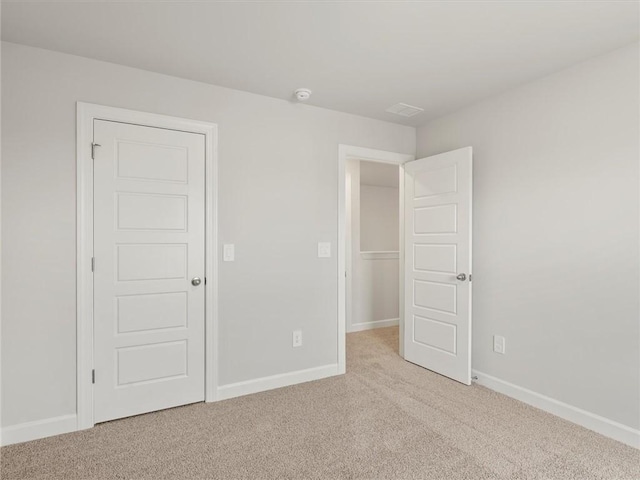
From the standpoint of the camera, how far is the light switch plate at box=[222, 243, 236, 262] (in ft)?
9.23

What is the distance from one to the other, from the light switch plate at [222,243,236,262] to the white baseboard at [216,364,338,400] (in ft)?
3.21

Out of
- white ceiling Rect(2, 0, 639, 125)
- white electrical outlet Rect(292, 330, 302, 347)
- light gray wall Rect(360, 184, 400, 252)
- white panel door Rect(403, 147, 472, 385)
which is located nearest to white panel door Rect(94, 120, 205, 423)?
white ceiling Rect(2, 0, 639, 125)

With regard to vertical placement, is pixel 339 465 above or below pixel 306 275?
below

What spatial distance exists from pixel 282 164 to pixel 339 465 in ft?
7.22

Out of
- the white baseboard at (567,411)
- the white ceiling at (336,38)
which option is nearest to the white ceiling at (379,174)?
the white ceiling at (336,38)

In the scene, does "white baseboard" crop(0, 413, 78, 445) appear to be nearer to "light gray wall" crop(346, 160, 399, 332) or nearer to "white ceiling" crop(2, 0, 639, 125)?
"white ceiling" crop(2, 0, 639, 125)

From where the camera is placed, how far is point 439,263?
3.29 m

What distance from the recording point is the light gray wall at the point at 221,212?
7.20 ft

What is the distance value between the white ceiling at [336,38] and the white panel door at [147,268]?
546 mm

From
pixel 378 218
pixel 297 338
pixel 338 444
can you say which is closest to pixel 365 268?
pixel 378 218

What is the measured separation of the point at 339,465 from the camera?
1.95 m

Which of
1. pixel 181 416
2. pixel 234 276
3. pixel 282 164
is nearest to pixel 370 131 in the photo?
pixel 282 164

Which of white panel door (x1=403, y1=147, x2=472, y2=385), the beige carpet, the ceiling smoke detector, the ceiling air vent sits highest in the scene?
the ceiling air vent

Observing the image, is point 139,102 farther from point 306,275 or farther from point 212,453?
point 212,453
